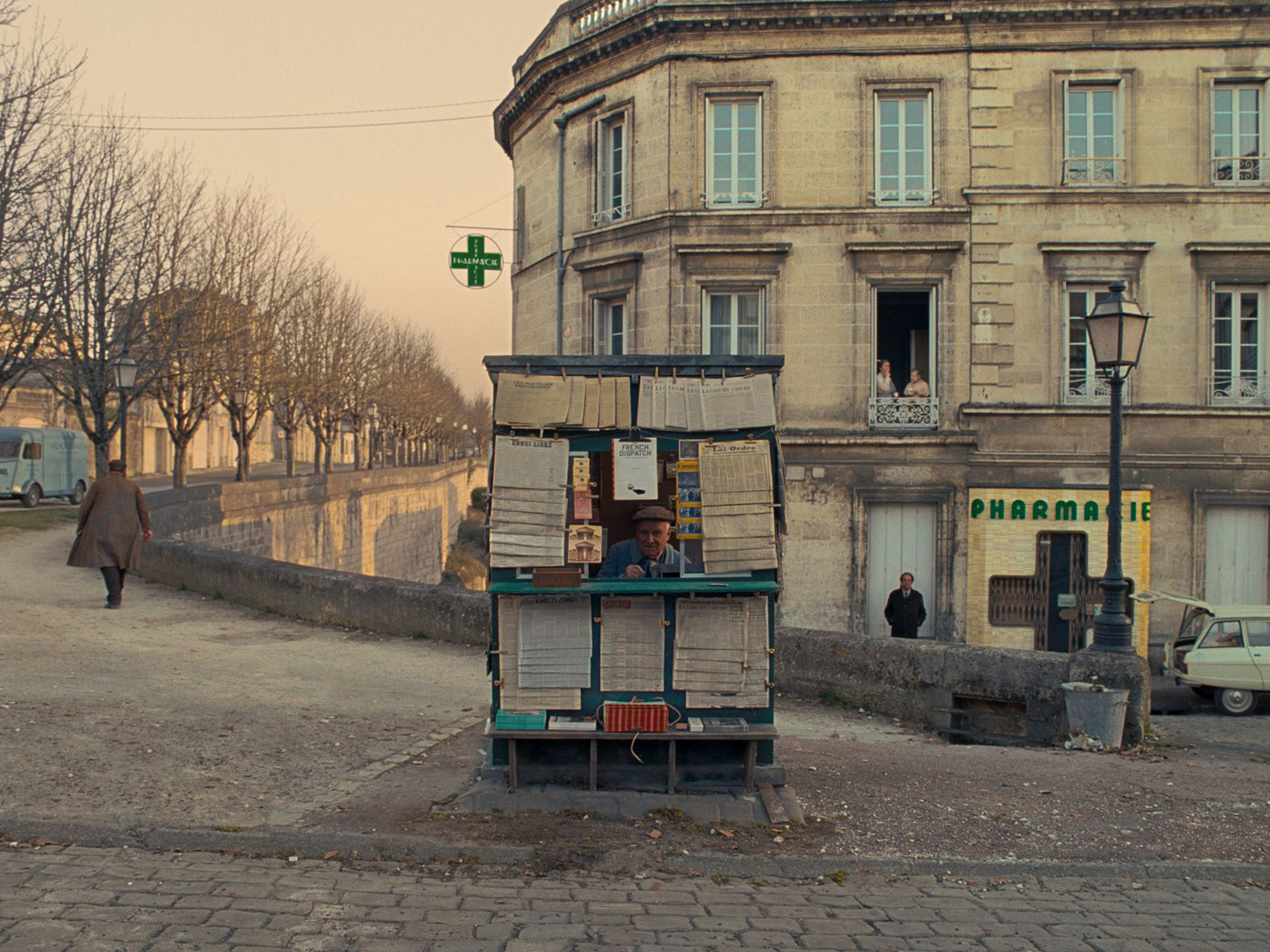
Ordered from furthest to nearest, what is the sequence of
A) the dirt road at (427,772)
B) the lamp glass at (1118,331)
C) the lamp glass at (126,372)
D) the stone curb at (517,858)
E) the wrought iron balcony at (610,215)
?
the lamp glass at (126,372) < the wrought iron balcony at (610,215) < the lamp glass at (1118,331) < the dirt road at (427,772) < the stone curb at (517,858)

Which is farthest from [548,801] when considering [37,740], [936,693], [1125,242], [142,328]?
[142,328]

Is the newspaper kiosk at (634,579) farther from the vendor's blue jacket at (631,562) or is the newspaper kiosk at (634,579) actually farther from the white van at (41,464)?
the white van at (41,464)

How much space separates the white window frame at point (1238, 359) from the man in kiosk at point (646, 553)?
604 inches

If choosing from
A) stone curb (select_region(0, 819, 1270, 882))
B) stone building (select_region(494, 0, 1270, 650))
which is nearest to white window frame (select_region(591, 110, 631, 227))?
stone building (select_region(494, 0, 1270, 650))

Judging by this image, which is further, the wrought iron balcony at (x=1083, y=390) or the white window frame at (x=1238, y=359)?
the wrought iron balcony at (x=1083, y=390)

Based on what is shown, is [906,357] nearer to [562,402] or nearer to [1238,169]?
[1238,169]

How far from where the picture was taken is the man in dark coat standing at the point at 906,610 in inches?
607

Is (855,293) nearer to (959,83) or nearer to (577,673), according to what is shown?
(959,83)

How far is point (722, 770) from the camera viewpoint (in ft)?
21.7

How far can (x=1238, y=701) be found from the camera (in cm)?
1475

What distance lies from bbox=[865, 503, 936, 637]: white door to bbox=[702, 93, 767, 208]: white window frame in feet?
18.5

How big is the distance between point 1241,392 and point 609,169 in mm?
11479

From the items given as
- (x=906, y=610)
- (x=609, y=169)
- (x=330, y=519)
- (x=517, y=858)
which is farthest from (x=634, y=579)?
(x=330, y=519)

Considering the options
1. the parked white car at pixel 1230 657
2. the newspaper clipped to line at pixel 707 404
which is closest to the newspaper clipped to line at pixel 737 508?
the newspaper clipped to line at pixel 707 404
